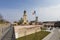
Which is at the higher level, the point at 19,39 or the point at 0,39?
the point at 0,39

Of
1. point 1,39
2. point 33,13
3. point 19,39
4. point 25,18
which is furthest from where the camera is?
point 25,18

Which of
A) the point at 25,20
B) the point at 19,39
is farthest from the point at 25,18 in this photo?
the point at 19,39

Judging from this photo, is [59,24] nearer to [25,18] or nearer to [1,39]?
[25,18]

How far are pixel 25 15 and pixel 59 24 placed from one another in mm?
29569

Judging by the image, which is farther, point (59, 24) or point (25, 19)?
point (59, 24)

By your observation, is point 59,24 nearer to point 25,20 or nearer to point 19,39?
point 25,20

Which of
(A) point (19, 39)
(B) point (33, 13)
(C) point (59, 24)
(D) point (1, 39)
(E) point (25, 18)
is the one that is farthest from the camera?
(C) point (59, 24)

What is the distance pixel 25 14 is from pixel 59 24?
29.4 meters

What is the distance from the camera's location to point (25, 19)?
195ft

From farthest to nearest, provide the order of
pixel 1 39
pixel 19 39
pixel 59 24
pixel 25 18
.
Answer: pixel 59 24 < pixel 25 18 < pixel 19 39 < pixel 1 39

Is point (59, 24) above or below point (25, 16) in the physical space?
below

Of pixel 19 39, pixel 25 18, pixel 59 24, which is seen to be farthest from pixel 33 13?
pixel 59 24

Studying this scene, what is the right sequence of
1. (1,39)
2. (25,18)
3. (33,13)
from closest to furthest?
1. (1,39)
2. (33,13)
3. (25,18)

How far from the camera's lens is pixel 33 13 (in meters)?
36.2
